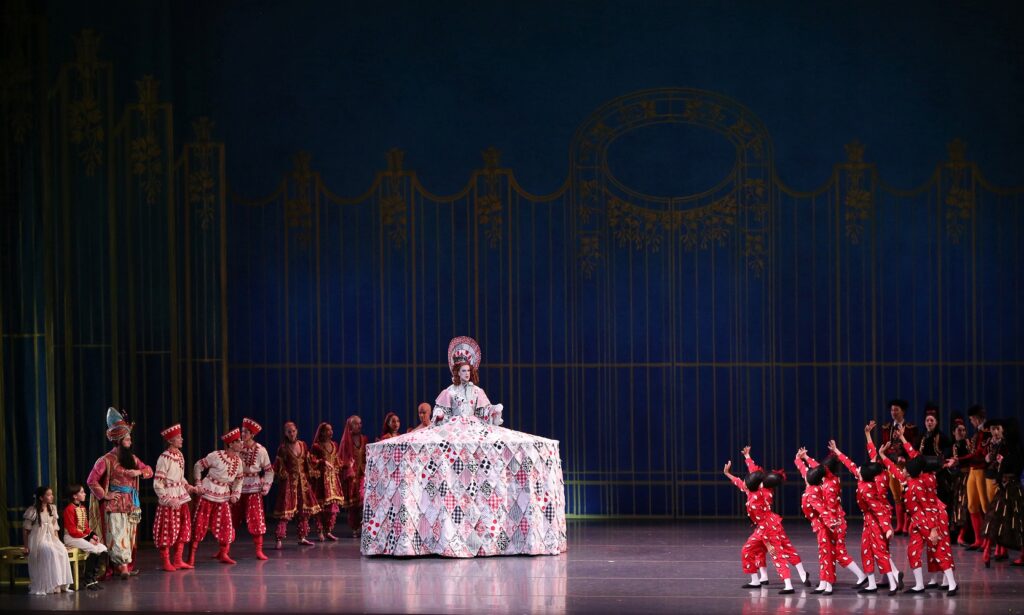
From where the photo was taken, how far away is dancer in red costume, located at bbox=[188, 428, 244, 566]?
1073cm

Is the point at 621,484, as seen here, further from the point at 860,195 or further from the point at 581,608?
the point at 581,608

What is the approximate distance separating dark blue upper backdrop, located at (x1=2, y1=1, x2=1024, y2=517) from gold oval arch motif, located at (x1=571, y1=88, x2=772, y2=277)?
0.02 metres

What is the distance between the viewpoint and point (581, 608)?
8461 millimetres

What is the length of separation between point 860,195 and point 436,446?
18.7ft

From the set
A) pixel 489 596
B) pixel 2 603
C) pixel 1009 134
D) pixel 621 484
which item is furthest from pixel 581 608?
pixel 1009 134

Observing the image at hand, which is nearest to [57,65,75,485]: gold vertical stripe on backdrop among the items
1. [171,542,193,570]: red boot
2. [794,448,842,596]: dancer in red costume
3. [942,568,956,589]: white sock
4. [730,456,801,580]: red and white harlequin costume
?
[171,542,193,570]: red boot

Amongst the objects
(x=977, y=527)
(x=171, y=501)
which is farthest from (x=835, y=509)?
(x=171, y=501)

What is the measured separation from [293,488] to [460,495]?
2.04 metres

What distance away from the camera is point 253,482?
11250mm

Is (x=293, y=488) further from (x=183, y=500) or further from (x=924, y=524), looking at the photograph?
(x=924, y=524)

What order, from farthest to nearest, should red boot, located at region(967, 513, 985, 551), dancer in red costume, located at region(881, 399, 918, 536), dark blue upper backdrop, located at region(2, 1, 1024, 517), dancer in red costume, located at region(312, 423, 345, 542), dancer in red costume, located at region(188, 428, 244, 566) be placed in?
dark blue upper backdrop, located at region(2, 1, 1024, 517) → dancer in red costume, located at region(881, 399, 918, 536) → dancer in red costume, located at region(312, 423, 345, 542) → red boot, located at region(967, 513, 985, 551) → dancer in red costume, located at region(188, 428, 244, 566)

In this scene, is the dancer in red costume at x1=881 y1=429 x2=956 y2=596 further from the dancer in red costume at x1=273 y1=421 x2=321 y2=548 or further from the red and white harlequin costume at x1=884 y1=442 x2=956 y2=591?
the dancer in red costume at x1=273 y1=421 x2=321 y2=548

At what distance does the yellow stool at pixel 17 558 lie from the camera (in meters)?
9.47

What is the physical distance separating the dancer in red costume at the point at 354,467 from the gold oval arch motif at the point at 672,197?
300 centimetres
